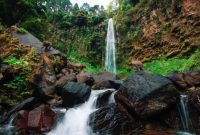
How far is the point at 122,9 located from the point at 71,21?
8806mm

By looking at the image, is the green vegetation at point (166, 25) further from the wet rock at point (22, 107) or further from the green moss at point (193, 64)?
the wet rock at point (22, 107)

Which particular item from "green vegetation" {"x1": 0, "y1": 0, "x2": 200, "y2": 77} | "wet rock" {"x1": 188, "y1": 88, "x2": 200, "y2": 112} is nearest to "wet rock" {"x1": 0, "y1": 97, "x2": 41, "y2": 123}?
"green vegetation" {"x1": 0, "y1": 0, "x2": 200, "y2": 77}

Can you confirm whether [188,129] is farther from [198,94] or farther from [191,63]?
[191,63]

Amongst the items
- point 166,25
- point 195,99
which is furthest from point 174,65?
point 195,99

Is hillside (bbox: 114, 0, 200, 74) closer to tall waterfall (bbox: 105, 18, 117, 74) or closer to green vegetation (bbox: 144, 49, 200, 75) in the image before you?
green vegetation (bbox: 144, 49, 200, 75)

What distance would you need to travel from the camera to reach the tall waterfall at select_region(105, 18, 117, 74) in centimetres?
2682

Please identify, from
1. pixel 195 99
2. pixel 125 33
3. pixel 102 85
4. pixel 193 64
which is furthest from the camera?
pixel 125 33

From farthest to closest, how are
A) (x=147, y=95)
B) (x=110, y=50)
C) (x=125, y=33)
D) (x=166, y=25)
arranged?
(x=110, y=50) → (x=125, y=33) → (x=166, y=25) → (x=147, y=95)

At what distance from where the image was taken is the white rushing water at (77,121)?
9664 millimetres

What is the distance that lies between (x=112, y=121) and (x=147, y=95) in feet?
4.83

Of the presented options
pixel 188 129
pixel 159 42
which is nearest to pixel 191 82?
pixel 188 129

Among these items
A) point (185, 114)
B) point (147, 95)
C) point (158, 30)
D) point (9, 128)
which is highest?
point (158, 30)

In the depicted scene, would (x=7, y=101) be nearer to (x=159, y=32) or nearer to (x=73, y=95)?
(x=73, y=95)

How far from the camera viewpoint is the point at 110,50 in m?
28.6
